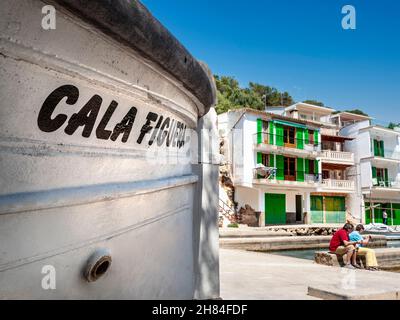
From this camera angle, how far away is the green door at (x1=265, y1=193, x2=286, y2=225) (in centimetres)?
2808

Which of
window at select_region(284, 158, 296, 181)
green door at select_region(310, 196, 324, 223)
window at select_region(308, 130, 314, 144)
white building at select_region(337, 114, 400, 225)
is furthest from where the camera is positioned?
white building at select_region(337, 114, 400, 225)

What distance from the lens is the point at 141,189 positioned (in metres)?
2.06

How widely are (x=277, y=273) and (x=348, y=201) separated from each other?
29286 mm

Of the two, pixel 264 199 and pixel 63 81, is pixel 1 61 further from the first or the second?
pixel 264 199

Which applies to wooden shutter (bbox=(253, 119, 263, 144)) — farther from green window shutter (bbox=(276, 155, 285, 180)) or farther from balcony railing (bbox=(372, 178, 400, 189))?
balcony railing (bbox=(372, 178, 400, 189))

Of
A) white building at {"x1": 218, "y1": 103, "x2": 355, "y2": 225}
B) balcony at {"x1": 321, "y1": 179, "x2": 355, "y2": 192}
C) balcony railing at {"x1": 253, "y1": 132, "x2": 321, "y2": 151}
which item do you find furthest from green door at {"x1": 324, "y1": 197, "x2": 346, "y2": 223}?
balcony railing at {"x1": 253, "y1": 132, "x2": 321, "y2": 151}

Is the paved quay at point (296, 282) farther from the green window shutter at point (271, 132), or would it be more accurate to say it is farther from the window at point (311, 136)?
the window at point (311, 136)

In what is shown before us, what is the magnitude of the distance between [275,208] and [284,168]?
3197mm

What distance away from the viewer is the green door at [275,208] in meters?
28.1

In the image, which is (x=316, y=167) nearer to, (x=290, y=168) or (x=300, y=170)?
(x=300, y=170)

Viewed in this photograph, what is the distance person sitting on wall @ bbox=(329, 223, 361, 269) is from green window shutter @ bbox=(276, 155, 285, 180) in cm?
2002

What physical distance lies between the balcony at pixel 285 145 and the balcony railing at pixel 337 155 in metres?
1.40
